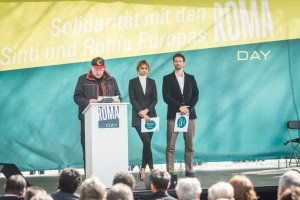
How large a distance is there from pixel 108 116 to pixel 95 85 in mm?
1998

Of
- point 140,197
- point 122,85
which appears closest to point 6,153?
point 122,85

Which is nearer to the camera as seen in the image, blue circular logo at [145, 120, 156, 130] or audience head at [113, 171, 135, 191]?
audience head at [113, 171, 135, 191]

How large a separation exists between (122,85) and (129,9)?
132 cm

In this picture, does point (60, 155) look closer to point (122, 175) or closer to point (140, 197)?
point (140, 197)

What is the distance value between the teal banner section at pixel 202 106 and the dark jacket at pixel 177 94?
0.40 ft

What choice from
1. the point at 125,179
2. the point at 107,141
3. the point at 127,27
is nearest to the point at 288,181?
the point at 125,179

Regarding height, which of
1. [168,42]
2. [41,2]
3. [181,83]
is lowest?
[181,83]

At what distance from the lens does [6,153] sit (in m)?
11.1

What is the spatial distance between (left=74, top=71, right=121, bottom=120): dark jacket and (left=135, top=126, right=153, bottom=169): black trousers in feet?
2.97

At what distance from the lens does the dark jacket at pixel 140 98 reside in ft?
36.4

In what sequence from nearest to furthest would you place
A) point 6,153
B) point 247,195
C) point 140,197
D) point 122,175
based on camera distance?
point 247,195 < point 122,175 < point 140,197 < point 6,153

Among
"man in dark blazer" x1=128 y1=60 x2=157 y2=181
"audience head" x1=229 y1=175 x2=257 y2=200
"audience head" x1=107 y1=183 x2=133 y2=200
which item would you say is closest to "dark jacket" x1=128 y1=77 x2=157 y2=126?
"man in dark blazer" x1=128 y1=60 x2=157 y2=181

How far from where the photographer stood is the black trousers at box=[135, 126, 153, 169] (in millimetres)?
11094

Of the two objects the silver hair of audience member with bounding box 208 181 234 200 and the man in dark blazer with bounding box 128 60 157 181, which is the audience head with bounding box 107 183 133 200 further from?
the man in dark blazer with bounding box 128 60 157 181
